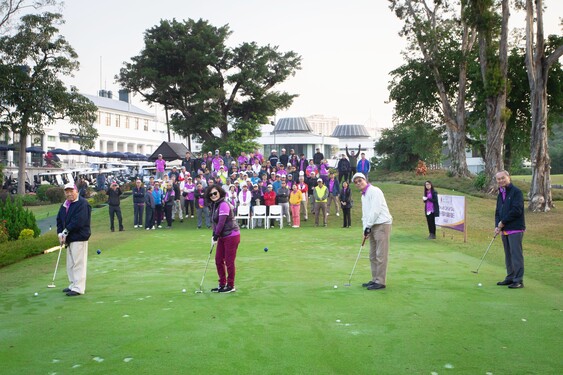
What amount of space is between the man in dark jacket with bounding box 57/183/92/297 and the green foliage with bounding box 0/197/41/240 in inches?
326

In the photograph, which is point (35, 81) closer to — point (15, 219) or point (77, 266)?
point (15, 219)

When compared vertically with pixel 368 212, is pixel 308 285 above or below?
below

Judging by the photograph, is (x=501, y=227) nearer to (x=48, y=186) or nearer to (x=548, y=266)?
(x=548, y=266)

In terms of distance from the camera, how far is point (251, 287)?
9.98 m

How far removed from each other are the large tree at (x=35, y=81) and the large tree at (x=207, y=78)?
16.9 feet

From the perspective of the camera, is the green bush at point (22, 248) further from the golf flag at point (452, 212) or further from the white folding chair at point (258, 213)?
the golf flag at point (452, 212)

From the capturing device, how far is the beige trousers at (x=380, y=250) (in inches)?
380

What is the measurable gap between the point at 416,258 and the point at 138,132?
267 ft

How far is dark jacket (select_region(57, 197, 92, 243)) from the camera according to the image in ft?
32.3

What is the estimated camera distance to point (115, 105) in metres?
86.1

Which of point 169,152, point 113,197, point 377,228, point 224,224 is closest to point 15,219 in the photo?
point 113,197

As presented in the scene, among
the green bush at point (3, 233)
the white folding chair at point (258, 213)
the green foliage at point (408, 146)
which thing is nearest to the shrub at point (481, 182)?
the green foliage at point (408, 146)

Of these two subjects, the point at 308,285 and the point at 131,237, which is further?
the point at 131,237

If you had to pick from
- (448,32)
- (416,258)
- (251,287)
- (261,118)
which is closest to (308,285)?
(251,287)
